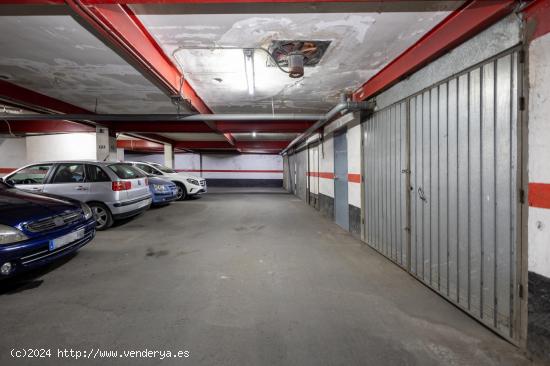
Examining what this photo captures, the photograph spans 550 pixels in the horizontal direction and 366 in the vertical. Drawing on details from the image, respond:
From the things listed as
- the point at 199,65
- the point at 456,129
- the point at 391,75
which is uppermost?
the point at 199,65

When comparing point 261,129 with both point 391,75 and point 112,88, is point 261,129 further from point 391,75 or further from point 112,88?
point 391,75

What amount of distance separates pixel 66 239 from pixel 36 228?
1.22ft

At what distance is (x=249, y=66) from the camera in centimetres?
337

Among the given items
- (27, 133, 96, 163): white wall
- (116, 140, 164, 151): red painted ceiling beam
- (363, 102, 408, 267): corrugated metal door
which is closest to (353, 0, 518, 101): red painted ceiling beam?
(363, 102, 408, 267): corrugated metal door

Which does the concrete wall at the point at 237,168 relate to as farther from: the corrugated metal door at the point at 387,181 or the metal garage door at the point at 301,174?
the corrugated metal door at the point at 387,181

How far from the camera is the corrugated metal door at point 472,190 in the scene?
185 centimetres

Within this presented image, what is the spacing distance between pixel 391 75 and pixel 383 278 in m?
2.66

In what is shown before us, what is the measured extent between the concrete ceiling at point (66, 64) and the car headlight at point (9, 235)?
203 centimetres

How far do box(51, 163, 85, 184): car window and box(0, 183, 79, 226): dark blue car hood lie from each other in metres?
1.55

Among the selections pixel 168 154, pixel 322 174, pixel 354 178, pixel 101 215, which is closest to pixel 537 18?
pixel 354 178

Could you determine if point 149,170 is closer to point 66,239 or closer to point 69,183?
point 69,183

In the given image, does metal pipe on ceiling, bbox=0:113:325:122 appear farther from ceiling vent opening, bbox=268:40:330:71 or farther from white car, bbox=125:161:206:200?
white car, bbox=125:161:206:200

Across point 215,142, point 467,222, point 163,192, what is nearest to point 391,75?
point 467,222

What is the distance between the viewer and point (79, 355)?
171 centimetres
